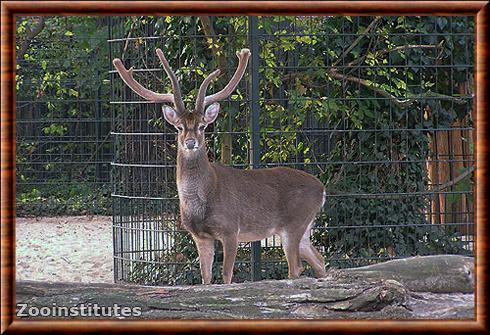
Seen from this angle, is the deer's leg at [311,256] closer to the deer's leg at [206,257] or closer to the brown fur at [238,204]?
the brown fur at [238,204]

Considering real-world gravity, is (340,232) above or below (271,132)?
below

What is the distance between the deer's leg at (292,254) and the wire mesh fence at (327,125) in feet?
3.43

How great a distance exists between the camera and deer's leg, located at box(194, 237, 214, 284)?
6.81m

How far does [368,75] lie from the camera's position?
362 inches

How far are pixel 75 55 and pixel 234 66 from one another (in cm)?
586

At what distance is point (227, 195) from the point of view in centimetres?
710

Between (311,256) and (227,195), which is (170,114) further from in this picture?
(311,256)

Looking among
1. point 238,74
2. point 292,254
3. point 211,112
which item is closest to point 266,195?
point 292,254

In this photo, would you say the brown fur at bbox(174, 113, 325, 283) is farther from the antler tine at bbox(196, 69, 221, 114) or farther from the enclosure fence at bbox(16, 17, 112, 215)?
the enclosure fence at bbox(16, 17, 112, 215)

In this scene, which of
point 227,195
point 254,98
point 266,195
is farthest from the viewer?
point 254,98

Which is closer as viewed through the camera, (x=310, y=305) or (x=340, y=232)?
(x=310, y=305)

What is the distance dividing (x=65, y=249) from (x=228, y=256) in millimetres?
4836

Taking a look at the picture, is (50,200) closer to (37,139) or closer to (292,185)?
(37,139)

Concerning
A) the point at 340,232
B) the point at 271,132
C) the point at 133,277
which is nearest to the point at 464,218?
the point at 340,232
